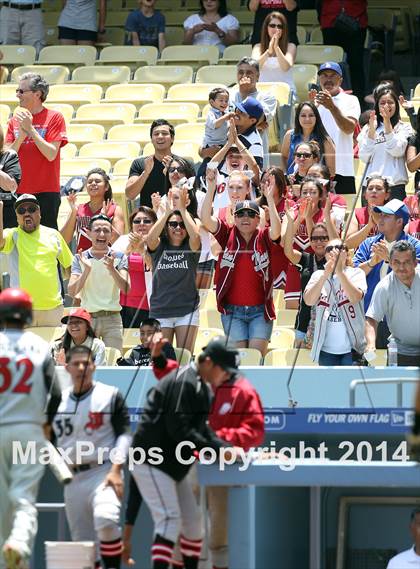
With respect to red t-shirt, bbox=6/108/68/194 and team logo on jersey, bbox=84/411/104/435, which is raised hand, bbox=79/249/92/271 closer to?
red t-shirt, bbox=6/108/68/194

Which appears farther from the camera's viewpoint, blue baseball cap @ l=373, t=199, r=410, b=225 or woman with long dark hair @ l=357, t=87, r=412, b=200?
woman with long dark hair @ l=357, t=87, r=412, b=200

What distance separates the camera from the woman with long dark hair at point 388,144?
14.4 metres

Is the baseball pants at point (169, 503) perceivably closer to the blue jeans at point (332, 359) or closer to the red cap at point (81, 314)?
the blue jeans at point (332, 359)

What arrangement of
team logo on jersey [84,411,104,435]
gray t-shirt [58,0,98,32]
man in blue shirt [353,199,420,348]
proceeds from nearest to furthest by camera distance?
team logo on jersey [84,411,104,435] < man in blue shirt [353,199,420,348] < gray t-shirt [58,0,98,32]

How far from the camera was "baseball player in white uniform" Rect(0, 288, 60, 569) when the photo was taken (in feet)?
33.5

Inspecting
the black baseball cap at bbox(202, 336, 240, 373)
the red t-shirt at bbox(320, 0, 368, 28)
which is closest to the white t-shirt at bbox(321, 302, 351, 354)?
the black baseball cap at bbox(202, 336, 240, 373)

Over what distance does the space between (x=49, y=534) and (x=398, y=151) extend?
179 inches

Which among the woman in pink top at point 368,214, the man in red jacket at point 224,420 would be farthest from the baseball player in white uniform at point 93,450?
the woman in pink top at point 368,214

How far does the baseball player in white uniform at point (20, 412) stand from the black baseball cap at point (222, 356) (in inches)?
39.2

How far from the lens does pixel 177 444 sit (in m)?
10.6

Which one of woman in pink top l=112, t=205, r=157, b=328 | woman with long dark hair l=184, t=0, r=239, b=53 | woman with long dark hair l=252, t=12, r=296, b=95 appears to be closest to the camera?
woman in pink top l=112, t=205, r=157, b=328

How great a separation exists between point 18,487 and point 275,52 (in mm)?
7307

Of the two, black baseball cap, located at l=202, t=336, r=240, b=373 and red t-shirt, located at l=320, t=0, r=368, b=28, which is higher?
red t-shirt, located at l=320, t=0, r=368, b=28

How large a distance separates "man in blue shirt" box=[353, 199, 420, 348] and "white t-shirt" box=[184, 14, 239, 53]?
5.89m
